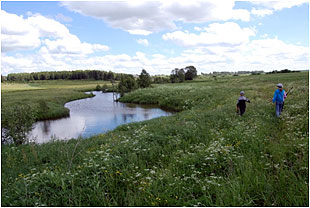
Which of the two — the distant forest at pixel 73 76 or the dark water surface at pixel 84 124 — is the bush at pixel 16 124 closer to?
the dark water surface at pixel 84 124

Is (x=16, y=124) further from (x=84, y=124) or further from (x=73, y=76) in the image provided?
(x=73, y=76)

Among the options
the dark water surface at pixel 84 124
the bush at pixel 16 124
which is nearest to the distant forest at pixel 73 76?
the dark water surface at pixel 84 124

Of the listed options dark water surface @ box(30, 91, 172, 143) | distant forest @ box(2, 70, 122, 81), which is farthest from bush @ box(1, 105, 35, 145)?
distant forest @ box(2, 70, 122, 81)

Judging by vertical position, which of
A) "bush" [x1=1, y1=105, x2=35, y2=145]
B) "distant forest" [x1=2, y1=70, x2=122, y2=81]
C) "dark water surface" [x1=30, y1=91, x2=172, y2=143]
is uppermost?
"distant forest" [x1=2, y1=70, x2=122, y2=81]

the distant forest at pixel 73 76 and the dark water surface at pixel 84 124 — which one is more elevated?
the distant forest at pixel 73 76

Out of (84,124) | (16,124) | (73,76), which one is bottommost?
(84,124)

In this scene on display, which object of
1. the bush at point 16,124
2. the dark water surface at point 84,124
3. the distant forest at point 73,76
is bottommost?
the dark water surface at point 84,124

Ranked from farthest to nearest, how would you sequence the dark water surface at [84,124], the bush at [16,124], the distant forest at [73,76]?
the distant forest at [73,76] → the dark water surface at [84,124] → the bush at [16,124]

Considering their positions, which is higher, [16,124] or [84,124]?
[16,124]

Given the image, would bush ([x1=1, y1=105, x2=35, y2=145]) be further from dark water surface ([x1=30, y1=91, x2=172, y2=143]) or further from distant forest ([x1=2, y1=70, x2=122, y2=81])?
distant forest ([x1=2, y1=70, x2=122, y2=81])

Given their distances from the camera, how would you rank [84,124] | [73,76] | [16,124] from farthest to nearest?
[73,76], [84,124], [16,124]

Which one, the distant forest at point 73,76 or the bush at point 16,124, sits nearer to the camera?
the bush at point 16,124

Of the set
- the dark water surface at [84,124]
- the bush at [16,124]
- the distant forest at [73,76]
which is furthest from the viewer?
the distant forest at [73,76]

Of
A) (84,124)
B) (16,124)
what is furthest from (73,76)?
(16,124)
